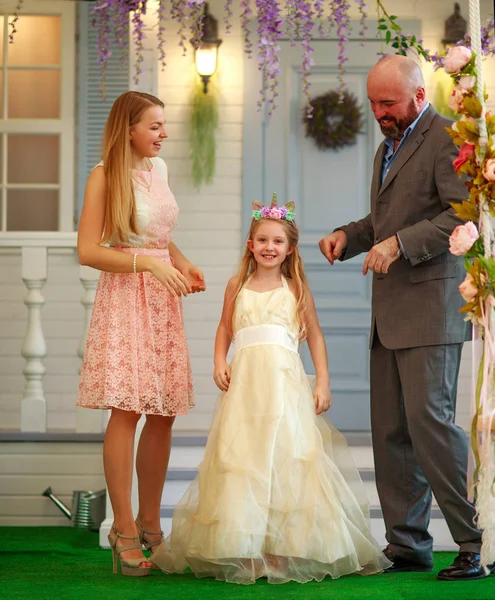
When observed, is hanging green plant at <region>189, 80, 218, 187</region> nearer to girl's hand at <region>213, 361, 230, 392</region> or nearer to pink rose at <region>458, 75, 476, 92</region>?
girl's hand at <region>213, 361, 230, 392</region>

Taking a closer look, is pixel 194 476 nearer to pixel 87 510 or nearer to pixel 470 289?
pixel 87 510

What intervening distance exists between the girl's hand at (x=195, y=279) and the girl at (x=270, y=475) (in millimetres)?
148

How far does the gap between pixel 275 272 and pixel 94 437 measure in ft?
5.55

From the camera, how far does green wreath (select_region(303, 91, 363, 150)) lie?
18.2 ft

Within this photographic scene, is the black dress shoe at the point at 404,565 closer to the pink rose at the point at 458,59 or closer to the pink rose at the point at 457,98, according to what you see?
the pink rose at the point at 457,98

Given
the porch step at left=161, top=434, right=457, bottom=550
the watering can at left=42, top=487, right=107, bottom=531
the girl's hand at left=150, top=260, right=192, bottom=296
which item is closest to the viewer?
the girl's hand at left=150, top=260, right=192, bottom=296

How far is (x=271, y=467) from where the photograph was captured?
315 cm

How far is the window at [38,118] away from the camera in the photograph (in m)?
6.50

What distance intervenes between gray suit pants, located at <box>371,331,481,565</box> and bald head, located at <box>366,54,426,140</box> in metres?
0.76

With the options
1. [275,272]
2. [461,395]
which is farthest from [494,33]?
[275,272]

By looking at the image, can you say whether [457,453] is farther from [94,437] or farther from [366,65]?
[366,65]

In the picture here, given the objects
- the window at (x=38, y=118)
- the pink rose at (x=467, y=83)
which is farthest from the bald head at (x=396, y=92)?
the window at (x=38, y=118)

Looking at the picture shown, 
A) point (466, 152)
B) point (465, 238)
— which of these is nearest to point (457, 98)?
point (466, 152)

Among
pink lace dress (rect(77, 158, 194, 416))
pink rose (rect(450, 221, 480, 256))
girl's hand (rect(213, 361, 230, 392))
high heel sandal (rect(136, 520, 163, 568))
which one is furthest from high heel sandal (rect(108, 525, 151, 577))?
pink rose (rect(450, 221, 480, 256))
